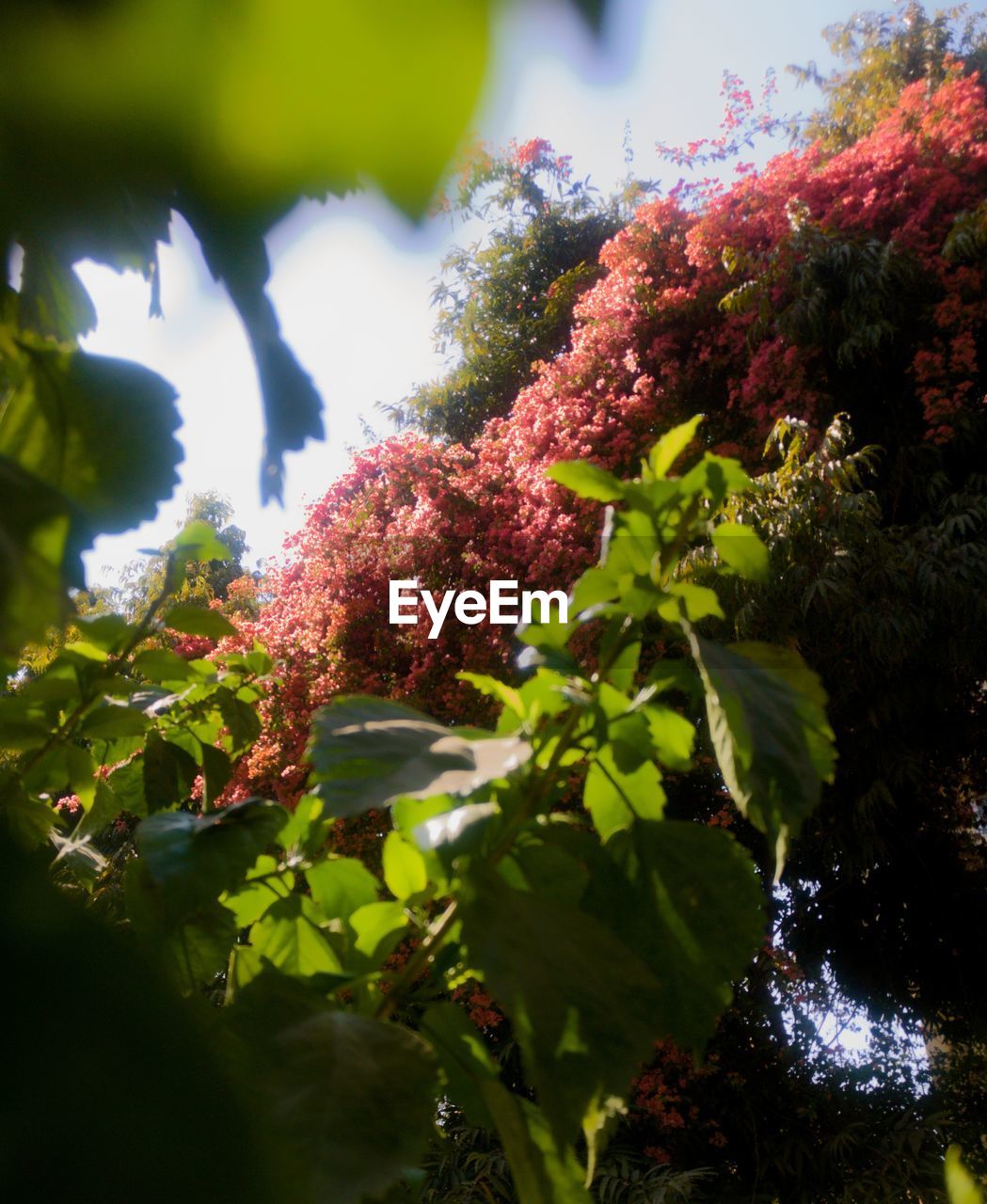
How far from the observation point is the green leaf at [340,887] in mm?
391

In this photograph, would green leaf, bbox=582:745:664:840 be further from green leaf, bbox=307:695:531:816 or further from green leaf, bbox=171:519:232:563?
green leaf, bbox=171:519:232:563

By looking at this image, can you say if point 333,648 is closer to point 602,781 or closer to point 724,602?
point 724,602

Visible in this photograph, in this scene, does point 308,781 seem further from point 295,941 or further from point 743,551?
point 743,551

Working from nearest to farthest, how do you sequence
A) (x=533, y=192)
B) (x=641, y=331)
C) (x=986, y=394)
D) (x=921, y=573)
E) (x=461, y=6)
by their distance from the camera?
(x=461, y=6), (x=921, y=573), (x=986, y=394), (x=641, y=331), (x=533, y=192)

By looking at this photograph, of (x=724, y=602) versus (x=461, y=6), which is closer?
(x=461, y=6)

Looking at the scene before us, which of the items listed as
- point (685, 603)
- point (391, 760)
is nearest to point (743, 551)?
point (685, 603)

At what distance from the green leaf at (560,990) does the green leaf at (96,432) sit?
0.46 ft

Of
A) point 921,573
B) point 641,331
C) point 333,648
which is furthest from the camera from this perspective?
point 641,331

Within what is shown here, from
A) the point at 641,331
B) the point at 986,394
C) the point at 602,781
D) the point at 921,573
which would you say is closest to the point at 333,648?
the point at 641,331

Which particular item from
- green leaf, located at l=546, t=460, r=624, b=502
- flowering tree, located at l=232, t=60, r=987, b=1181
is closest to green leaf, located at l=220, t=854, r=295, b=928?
green leaf, located at l=546, t=460, r=624, b=502

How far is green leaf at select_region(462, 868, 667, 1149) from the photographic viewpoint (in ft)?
0.75

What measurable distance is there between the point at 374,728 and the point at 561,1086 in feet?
0.38

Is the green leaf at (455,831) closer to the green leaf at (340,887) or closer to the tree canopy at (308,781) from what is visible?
the tree canopy at (308,781)

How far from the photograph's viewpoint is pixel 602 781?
1.05 ft
